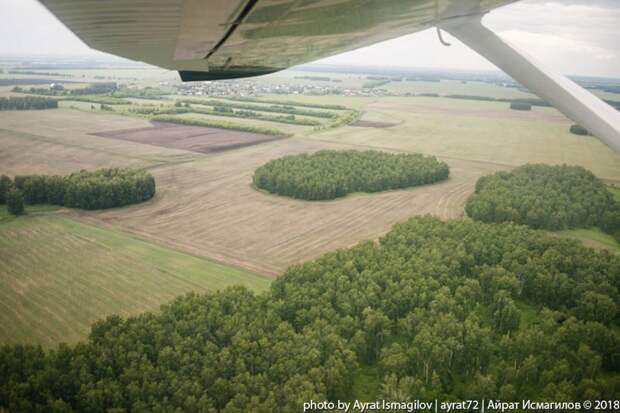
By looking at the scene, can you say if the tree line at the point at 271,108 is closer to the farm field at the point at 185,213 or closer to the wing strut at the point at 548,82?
the farm field at the point at 185,213

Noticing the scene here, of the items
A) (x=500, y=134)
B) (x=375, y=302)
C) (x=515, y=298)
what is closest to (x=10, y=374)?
(x=375, y=302)

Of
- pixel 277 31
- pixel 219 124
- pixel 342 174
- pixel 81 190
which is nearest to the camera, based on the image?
pixel 277 31

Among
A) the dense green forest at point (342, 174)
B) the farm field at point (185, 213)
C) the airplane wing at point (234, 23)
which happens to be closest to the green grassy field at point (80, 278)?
the farm field at point (185, 213)

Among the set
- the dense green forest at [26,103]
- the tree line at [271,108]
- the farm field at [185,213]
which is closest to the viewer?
the farm field at [185,213]

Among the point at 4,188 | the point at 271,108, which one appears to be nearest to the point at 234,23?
the point at 4,188

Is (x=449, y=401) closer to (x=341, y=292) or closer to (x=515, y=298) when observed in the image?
(x=341, y=292)

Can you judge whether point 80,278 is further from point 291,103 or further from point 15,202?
point 291,103

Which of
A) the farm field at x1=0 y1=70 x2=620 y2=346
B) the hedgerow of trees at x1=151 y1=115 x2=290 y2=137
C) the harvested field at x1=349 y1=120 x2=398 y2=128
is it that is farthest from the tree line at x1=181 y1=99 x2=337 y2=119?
the hedgerow of trees at x1=151 y1=115 x2=290 y2=137
